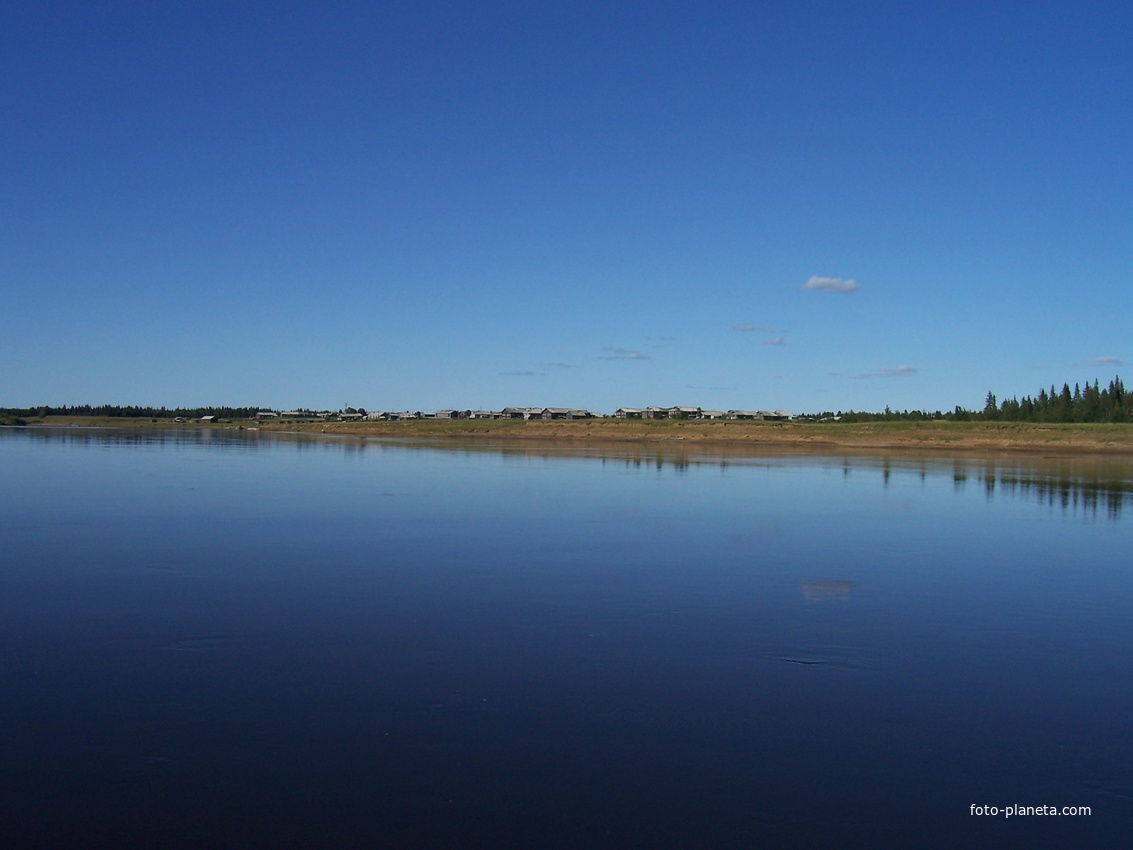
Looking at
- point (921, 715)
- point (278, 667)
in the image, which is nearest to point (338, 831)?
point (278, 667)

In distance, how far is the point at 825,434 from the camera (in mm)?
75375

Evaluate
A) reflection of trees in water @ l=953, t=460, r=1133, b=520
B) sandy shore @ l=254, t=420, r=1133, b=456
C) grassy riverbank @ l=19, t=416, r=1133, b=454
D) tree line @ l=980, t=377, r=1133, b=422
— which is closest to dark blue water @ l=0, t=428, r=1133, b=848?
reflection of trees in water @ l=953, t=460, r=1133, b=520

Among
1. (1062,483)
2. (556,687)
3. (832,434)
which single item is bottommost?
(556,687)

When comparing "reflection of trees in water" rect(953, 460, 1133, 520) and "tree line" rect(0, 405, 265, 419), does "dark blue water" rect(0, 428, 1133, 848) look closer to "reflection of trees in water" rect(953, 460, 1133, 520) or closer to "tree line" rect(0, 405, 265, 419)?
"reflection of trees in water" rect(953, 460, 1133, 520)

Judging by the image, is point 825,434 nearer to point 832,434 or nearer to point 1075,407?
point 832,434

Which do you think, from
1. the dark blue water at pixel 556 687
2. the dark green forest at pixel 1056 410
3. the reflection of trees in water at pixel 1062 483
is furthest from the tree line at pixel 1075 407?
the dark blue water at pixel 556 687

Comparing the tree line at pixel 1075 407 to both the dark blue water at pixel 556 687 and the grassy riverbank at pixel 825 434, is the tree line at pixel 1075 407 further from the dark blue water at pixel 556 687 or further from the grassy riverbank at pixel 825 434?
the dark blue water at pixel 556 687

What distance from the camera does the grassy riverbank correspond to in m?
63.7

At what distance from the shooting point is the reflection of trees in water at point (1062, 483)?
82.4ft

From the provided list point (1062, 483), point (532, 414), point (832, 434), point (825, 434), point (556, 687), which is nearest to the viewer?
point (556, 687)

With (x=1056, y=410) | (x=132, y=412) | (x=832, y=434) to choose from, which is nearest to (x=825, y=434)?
(x=832, y=434)

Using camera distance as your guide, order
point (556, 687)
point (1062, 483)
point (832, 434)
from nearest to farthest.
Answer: point (556, 687) → point (1062, 483) → point (832, 434)

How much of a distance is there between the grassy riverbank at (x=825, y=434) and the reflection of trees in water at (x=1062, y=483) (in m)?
16.2

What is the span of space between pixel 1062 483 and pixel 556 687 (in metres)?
31.2
